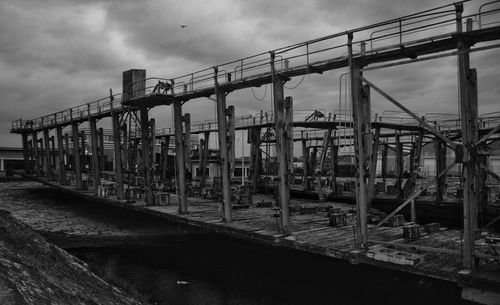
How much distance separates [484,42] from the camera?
1016cm

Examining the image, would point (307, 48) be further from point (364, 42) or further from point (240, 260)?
point (240, 260)

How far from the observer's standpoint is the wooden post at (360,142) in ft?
39.5

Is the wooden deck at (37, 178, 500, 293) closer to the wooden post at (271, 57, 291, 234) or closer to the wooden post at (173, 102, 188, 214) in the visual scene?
the wooden post at (271, 57, 291, 234)

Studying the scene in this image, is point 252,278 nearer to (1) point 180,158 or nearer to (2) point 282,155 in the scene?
(2) point 282,155

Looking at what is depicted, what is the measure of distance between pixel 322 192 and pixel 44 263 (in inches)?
1058

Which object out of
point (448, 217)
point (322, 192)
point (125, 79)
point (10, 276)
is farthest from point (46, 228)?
point (448, 217)

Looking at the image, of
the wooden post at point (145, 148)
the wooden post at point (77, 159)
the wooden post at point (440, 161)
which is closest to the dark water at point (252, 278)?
the wooden post at point (145, 148)

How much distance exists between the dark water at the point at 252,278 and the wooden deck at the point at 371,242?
1281 mm

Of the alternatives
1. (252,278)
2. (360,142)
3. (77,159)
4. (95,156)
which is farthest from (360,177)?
(77,159)

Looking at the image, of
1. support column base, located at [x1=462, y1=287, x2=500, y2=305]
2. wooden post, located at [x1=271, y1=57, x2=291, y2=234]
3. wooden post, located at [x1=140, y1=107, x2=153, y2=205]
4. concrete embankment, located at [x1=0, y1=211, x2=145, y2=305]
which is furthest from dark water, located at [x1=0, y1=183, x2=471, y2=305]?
wooden post, located at [x1=140, y1=107, x2=153, y2=205]

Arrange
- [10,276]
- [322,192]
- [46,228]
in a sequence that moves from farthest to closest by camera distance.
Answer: [322,192]
[46,228]
[10,276]

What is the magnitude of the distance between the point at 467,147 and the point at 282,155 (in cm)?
663

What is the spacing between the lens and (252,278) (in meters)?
15.0

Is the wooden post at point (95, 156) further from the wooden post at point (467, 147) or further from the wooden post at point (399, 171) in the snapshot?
the wooden post at point (467, 147)
